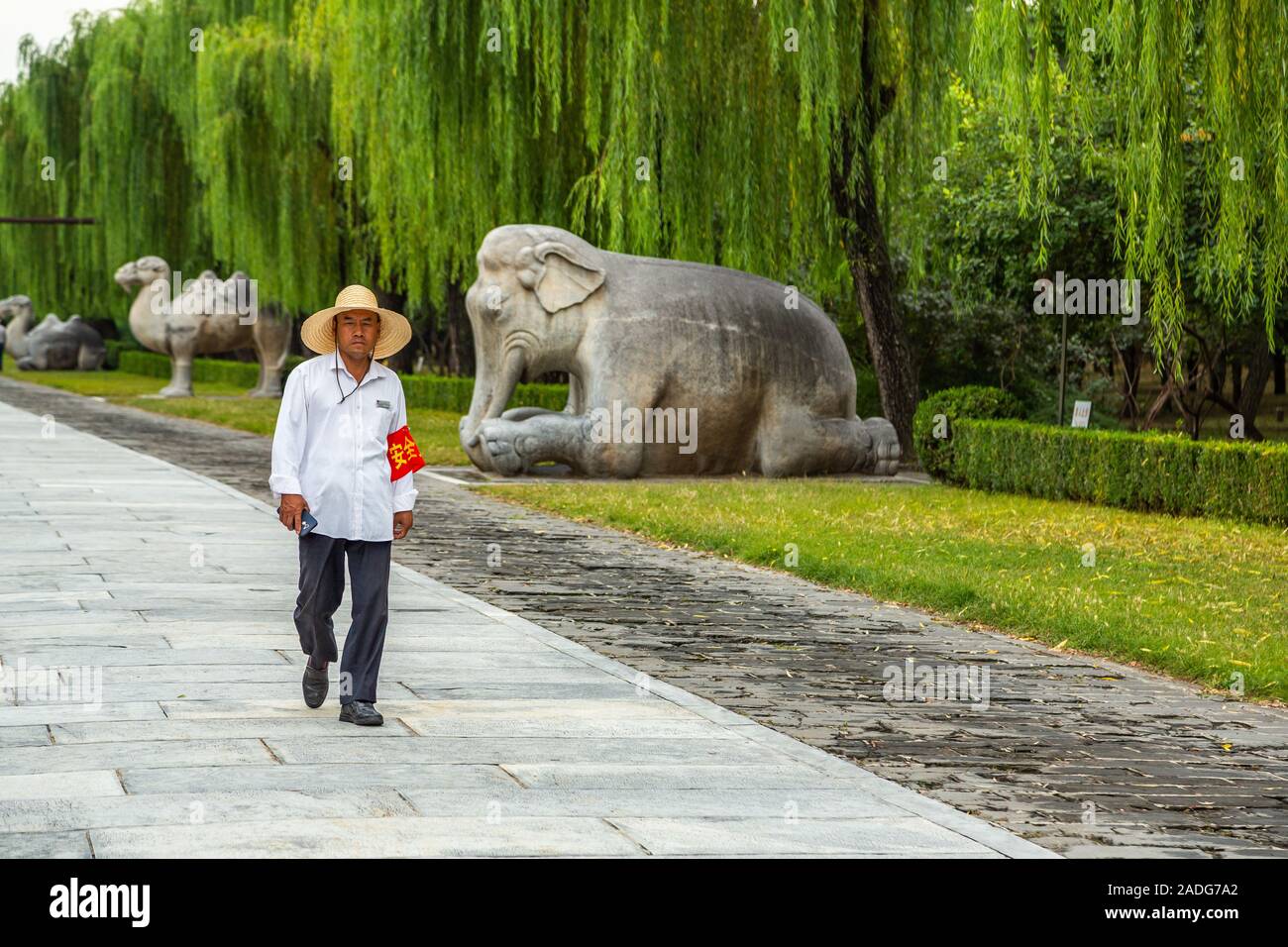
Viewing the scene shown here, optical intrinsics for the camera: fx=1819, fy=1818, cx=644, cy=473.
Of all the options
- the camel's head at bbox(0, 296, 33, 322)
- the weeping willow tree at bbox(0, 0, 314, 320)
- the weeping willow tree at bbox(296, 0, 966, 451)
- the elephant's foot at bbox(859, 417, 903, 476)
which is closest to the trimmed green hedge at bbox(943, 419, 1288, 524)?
the elephant's foot at bbox(859, 417, 903, 476)

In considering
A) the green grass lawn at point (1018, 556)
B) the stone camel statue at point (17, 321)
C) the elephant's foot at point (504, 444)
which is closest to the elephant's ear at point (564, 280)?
the elephant's foot at point (504, 444)

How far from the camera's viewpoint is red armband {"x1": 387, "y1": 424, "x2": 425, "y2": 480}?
716 centimetres

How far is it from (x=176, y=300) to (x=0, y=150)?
12.6m

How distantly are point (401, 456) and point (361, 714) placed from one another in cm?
104

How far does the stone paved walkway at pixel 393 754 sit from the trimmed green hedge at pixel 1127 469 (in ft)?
26.2

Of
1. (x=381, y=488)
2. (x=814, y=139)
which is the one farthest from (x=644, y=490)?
(x=381, y=488)

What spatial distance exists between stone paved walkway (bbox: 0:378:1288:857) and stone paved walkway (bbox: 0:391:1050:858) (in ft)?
1.12

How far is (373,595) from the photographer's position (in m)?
7.00

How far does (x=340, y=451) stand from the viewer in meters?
7.05

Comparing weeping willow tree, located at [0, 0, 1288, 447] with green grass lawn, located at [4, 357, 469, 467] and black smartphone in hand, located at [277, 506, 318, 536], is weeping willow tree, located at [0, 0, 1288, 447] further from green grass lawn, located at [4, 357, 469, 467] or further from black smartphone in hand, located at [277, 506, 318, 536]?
black smartphone in hand, located at [277, 506, 318, 536]

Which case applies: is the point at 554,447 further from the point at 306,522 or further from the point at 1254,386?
the point at 306,522

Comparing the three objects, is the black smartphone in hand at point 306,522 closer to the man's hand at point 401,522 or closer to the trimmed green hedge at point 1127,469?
the man's hand at point 401,522

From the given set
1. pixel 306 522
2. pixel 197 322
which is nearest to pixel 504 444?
pixel 306 522

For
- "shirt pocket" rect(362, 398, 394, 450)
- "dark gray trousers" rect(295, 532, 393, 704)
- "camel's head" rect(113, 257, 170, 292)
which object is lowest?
"dark gray trousers" rect(295, 532, 393, 704)
